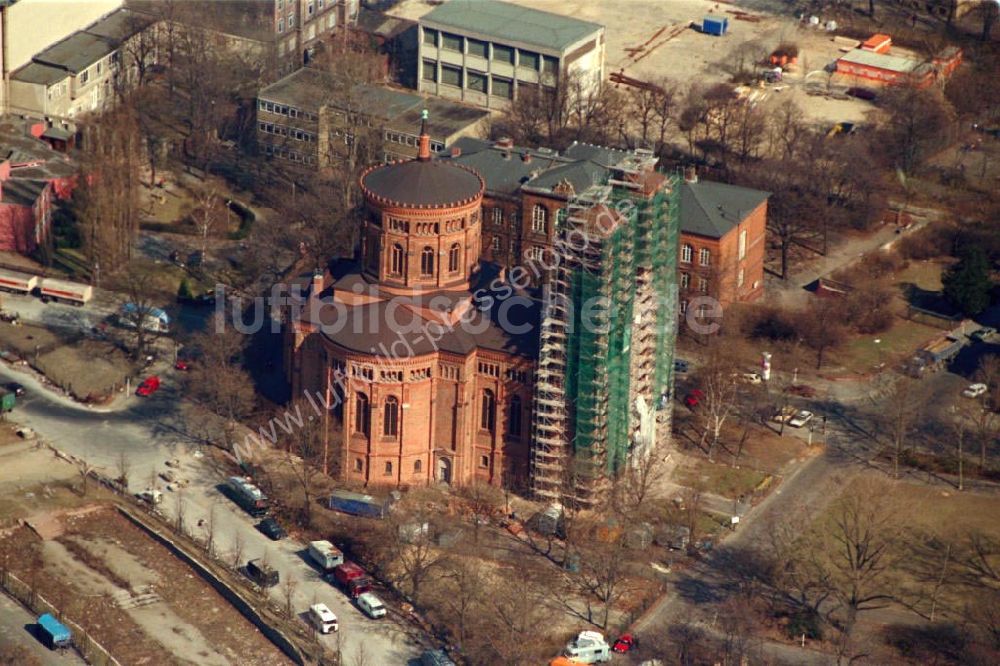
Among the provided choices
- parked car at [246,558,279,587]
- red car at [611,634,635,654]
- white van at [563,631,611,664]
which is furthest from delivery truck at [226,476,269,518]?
red car at [611,634,635,654]

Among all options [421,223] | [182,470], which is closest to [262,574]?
[182,470]

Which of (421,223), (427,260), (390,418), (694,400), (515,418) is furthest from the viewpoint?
(694,400)

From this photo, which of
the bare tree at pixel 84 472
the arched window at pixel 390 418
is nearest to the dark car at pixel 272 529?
the arched window at pixel 390 418

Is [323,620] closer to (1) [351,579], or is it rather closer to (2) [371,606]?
(2) [371,606]

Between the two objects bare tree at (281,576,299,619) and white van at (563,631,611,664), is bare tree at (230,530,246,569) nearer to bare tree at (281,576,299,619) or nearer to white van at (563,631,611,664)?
bare tree at (281,576,299,619)

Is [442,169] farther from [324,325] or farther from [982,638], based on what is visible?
[982,638]

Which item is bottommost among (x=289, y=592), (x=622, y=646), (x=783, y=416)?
(x=289, y=592)
